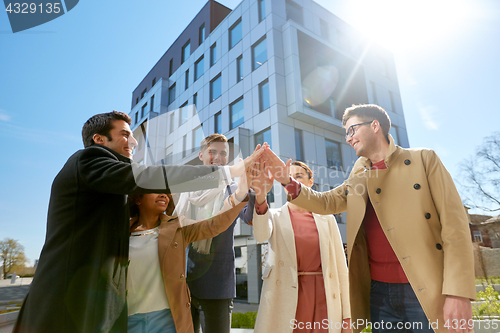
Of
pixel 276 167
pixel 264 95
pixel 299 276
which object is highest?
pixel 264 95

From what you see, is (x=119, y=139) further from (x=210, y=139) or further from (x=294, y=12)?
(x=294, y=12)

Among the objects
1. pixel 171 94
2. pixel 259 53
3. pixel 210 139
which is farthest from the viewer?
pixel 171 94

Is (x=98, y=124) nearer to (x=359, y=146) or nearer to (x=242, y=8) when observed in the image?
(x=359, y=146)

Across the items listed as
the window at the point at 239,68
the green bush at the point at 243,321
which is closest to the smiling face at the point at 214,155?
the green bush at the point at 243,321

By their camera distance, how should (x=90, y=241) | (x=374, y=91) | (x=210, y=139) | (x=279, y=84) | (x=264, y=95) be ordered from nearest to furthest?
(x=90, y=241)
(x=210, y=139)
(x=279, y=84)
(x=264, y=95)
(x=374, y=91)

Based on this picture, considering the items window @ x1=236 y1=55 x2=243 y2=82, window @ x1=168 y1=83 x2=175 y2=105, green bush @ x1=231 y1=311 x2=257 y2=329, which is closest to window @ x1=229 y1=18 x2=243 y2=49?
window @ x1=236 y1=55 x2=243 y2=82

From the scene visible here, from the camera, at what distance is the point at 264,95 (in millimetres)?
13977

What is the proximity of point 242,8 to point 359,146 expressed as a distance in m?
16.3

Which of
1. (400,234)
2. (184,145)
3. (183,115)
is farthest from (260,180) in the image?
(400,234)

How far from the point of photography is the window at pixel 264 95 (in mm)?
13773

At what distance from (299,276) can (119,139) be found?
179 cm

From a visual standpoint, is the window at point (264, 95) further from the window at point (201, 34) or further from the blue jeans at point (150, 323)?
the blue jeans at point (150, 323)

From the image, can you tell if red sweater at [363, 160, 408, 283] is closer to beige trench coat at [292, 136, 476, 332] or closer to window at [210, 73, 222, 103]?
beige trench coat at [292, 136, 476, 332]

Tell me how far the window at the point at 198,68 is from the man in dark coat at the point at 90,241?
1690 centimetres
